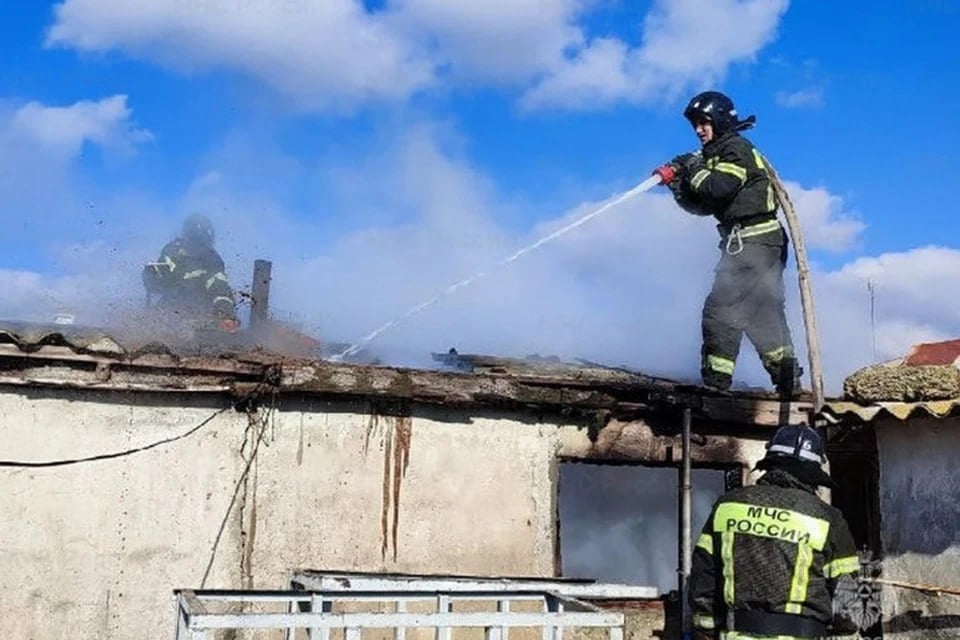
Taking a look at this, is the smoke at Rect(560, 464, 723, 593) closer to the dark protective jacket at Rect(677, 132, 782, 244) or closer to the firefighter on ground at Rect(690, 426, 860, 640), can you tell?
the dark protective jacket at Rect(677, 132, 782, 244)

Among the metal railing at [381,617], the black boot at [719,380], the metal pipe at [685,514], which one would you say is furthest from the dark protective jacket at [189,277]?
the metal railing at [381,617]

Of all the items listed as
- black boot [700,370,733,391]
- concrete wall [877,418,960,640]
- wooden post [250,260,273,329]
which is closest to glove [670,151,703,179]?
black boot [700,370,733,391]

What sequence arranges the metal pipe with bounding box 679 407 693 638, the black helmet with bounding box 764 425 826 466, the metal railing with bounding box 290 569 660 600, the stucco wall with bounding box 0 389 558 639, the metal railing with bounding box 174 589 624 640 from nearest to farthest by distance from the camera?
the metal railing with bounding box 174 589 624 640 < the black helmet with bounding box 764 425 826 466 < the metal railing with bounding box 290 569 660 600 < the stucco wall with bounding box 0 389 558 639 < the metal pipe with bounding box 679 407 693 638

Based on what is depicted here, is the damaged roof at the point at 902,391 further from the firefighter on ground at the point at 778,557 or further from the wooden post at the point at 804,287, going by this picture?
the firefighter on ground at the point at 778,557

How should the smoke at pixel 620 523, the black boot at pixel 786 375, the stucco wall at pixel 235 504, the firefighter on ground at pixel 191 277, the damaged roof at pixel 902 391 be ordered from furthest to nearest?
1. the smoke at pixel 620 523
2. the firefighter on ground at pixel 191 277
3. the black boot at pixel 786 375
4. the damaged roof at pixel 902 391
5. the stucco wall at pixel 235 504

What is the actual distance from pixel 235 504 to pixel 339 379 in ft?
3.79

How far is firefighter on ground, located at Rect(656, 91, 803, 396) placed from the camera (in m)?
7.08

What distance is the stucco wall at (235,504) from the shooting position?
6.73m

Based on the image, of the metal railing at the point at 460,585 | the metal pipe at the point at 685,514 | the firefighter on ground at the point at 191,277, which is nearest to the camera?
the metal railing at the point at 460,585

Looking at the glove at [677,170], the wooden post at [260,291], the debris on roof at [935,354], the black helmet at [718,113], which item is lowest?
the debris on roof at [935,354]

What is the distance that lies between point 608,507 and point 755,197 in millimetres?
6912

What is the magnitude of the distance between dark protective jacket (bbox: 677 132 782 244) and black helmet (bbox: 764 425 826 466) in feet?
8.09

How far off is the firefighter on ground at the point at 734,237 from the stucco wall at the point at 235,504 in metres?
1.68

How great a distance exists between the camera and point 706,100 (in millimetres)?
7398
